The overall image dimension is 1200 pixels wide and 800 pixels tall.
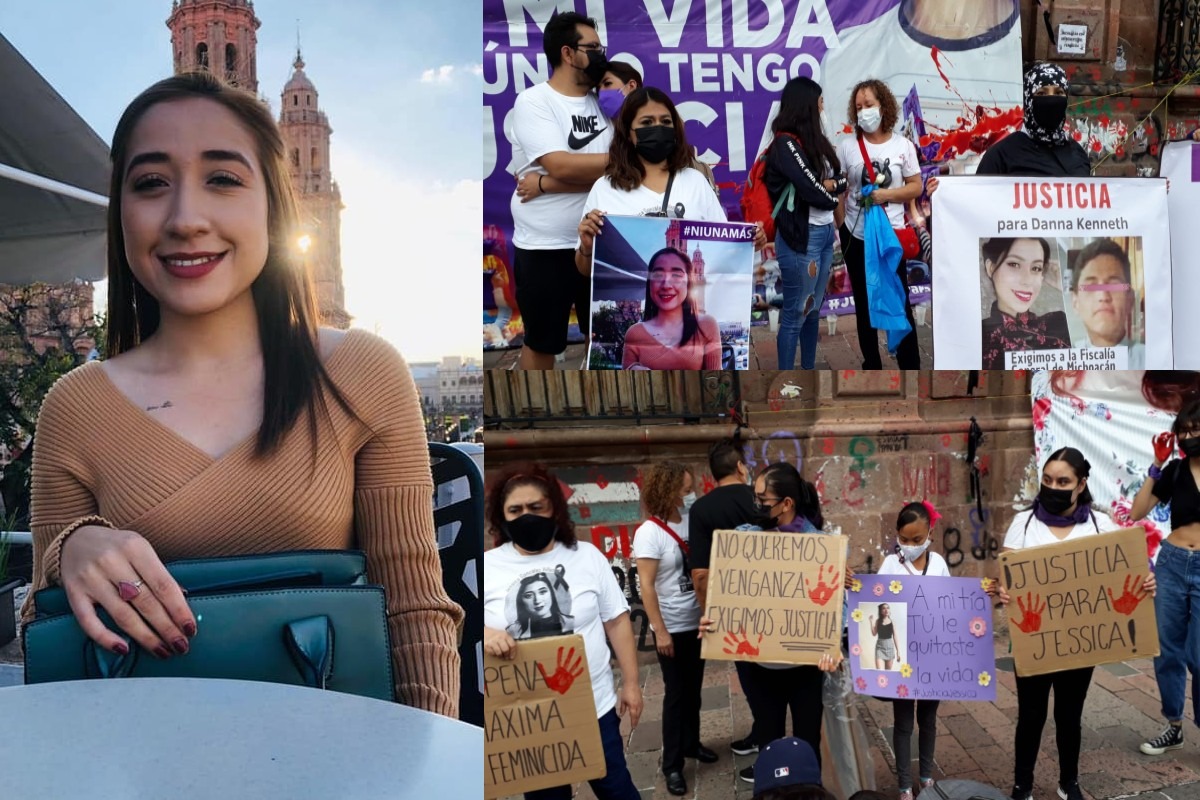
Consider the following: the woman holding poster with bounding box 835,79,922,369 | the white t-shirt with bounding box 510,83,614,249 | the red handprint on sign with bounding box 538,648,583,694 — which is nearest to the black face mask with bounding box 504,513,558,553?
the red handprint on sign with bounding box 538,648,583,694

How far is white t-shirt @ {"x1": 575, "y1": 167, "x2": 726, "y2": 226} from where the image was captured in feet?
10.4

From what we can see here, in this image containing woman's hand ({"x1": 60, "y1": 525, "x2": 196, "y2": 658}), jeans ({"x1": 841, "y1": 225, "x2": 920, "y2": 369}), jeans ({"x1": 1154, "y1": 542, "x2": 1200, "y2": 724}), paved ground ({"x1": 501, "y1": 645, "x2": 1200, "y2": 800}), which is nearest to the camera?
woman's hand ({"x1": 60, "y1": 525, "x2": 196, "y2": 658})

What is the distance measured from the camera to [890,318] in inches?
139

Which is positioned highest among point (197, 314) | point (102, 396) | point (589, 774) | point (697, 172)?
point (697, 172)

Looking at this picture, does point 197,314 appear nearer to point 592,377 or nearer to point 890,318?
point 592,377

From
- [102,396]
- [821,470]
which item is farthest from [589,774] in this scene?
[102,396]

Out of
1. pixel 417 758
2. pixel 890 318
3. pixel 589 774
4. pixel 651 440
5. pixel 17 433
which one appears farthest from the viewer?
pixel 890 318

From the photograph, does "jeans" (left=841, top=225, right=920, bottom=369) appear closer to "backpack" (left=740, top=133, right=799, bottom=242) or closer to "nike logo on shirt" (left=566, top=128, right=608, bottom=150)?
"backpack" (left=740, top=133, right=799, bottom=242)

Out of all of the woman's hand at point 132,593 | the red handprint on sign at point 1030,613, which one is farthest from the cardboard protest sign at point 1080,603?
the woman's hand at point 132,593

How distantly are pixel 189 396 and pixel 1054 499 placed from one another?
9.50 feet

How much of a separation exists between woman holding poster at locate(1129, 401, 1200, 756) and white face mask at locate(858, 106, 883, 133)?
5.32 feet

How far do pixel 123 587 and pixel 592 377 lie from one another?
1.61 m

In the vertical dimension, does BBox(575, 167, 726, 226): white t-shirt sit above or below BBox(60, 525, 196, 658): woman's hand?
above

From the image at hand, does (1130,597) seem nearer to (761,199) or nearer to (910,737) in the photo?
(910,737)
